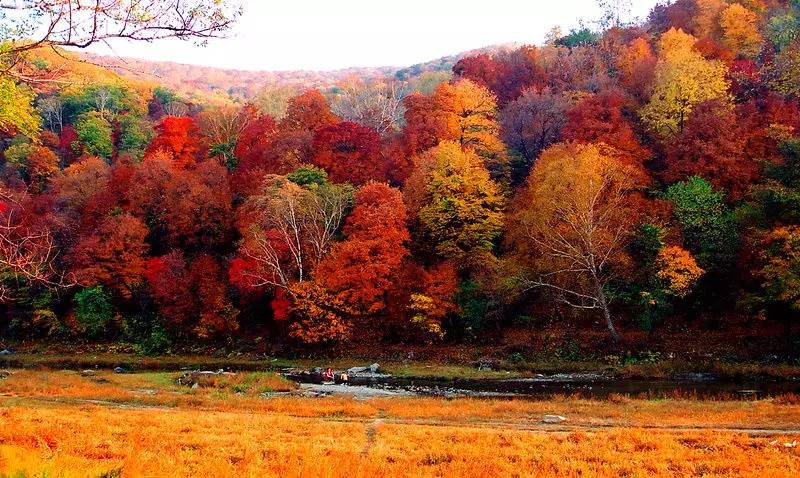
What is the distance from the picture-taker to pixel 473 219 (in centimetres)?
4838

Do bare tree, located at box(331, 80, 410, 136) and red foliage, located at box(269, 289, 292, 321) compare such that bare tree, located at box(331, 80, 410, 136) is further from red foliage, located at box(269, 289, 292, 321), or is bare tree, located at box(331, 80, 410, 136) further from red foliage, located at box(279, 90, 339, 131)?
red foliage, located at box(269, 289, 292, 321)

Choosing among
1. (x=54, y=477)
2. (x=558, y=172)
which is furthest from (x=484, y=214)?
(x=54, y=477)

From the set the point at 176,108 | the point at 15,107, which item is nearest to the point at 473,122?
the point at 15,107

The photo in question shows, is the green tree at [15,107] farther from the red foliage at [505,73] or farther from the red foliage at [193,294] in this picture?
the red foliage at [505,73]

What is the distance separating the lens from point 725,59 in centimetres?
5981

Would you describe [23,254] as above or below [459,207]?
above

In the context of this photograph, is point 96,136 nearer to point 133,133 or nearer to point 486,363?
point 133,133

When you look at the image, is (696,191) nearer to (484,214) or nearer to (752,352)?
(752,352)

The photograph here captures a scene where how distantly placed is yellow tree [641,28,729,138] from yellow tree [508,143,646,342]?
8.39 m

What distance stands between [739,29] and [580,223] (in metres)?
43.1

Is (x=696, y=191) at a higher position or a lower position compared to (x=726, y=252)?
higher

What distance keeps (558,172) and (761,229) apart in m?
13.7

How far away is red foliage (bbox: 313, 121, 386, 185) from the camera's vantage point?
57.8 meters

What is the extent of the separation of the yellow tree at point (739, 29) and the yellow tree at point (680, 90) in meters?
17.4
